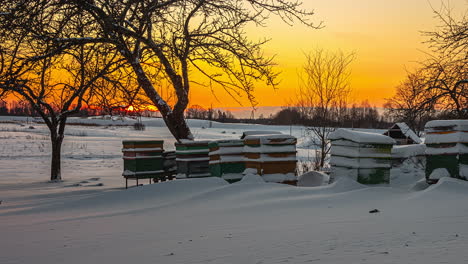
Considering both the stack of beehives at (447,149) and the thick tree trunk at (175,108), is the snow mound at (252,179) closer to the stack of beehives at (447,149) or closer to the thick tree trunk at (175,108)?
the stack of beehives at (447,149)

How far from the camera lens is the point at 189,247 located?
14.3 ft

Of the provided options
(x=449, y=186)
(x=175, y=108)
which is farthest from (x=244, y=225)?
(x=175, y=108)

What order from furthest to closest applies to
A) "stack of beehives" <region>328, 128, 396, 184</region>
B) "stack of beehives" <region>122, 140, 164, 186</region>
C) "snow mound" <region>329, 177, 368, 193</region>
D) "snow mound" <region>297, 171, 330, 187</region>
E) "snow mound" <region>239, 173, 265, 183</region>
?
"stack of beehives" <region>122, 140, 164, 186</region> → "snow mound" <region>297, 171, 330, 187</region> → "snow mound" <region>239, 173, 265, 183</region> → "stack of beehives" <region>328, 128, 396, 184</region> → "snow mound" <region>329, 177, 368, 193</region>

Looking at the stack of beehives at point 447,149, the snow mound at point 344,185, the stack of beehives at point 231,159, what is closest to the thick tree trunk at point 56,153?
the stack of beehives at point 231,159

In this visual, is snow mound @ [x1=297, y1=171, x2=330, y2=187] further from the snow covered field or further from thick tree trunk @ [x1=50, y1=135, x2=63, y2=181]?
thick tree trunk @ [x1=50, y1=135, x2=63, y2=181]

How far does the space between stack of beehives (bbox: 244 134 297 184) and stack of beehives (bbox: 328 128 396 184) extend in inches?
39.3

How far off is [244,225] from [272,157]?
352 centimetres

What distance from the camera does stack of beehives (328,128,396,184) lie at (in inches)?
325

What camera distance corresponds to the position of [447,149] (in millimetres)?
8102

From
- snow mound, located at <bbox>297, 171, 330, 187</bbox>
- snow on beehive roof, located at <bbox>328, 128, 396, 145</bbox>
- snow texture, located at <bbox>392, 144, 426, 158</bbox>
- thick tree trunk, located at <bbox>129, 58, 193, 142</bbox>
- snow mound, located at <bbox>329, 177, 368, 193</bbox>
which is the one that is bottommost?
snow mound, located at <bbox>297, 171, 330, 187</bbox>

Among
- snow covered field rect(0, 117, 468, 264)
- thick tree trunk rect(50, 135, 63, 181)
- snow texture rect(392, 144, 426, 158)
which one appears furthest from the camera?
thick tree trunk rect(50, 135, 63, 181)

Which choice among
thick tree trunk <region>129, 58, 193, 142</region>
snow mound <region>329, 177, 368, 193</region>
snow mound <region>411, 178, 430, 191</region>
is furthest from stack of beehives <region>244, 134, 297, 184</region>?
thick tree trunk <region>129, 58, 193, 142</region>

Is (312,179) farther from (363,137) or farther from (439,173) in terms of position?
(439,173)

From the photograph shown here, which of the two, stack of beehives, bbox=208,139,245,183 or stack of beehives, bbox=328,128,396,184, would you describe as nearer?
stack of beehives, bbox=328,128,396,184
